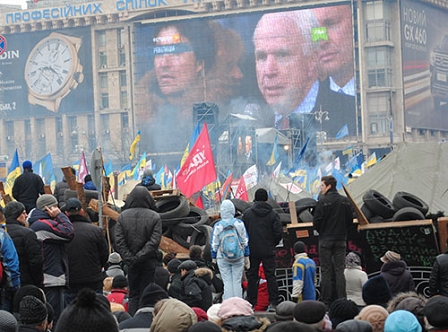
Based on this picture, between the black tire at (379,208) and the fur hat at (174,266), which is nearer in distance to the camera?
the fur hat at (174,266)

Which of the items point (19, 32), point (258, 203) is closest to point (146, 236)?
point (258, 203)

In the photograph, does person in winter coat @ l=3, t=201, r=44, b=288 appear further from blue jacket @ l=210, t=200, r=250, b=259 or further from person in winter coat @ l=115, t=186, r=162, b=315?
blue jacket @ l=210, t=200, r=250, b=259

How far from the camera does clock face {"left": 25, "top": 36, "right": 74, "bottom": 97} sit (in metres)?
115

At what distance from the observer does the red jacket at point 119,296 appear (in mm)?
12214

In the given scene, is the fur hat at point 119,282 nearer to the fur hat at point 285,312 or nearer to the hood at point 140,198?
the hood at point 140,198

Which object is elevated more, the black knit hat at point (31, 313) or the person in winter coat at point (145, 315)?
the black knit hat at point (31, 313)

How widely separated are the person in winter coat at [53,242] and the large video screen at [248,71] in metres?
85.7

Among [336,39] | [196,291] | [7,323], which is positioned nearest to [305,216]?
[196,291]

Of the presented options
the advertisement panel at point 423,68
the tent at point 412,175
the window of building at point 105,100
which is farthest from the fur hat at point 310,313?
the window of building at point 105,100

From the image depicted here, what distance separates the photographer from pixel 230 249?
12.9 metres

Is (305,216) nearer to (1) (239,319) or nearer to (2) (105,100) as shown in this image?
(1) (239,319)

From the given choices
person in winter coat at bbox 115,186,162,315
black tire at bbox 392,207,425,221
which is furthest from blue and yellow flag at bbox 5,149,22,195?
person in winter coat at bbox 115,186,162,315

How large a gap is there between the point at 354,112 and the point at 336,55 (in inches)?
210

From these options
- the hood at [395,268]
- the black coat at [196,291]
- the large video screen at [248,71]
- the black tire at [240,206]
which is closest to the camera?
the black coat at [196,291]
